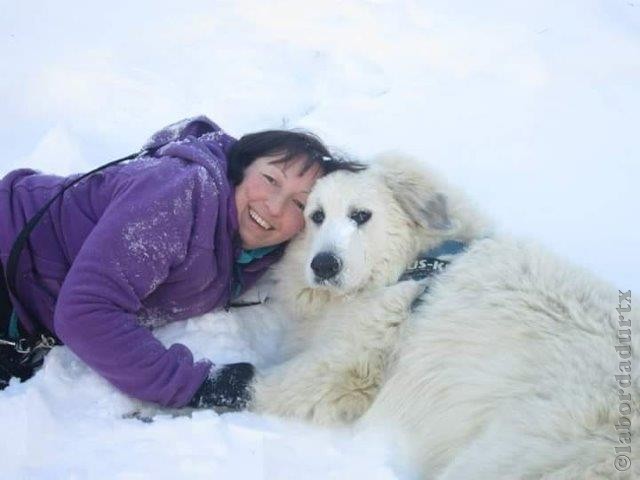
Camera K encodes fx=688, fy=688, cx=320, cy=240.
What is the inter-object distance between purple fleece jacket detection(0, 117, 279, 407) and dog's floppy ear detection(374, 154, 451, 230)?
85 cm

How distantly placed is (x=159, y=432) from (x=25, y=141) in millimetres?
3010

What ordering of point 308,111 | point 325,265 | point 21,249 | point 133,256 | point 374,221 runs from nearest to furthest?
1. point 133,256
2. point 21,249
3. point 325,265
4. point 374,221
5. point 308,111

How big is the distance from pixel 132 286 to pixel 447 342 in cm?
135

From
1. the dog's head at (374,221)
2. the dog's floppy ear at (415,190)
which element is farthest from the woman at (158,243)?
the dog's floppy ear at (415,190)

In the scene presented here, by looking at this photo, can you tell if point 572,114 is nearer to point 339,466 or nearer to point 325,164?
point 325,164

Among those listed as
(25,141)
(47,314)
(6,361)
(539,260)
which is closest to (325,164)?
(539,260)

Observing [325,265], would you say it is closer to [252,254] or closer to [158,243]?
[252,254]

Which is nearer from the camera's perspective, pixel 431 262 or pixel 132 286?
pixel 132 286

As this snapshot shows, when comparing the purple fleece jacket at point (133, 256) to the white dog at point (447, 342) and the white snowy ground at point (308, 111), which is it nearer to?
the white snowy ground at point (308, 111)

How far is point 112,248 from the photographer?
9.23ft

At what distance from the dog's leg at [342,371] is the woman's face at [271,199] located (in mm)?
615

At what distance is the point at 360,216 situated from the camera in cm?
352

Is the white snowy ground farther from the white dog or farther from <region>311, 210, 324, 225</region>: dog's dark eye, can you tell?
<region>311, 210, 324, 225</region>: dog's dark eye

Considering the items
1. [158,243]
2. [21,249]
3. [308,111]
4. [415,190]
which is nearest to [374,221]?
[415,190]
